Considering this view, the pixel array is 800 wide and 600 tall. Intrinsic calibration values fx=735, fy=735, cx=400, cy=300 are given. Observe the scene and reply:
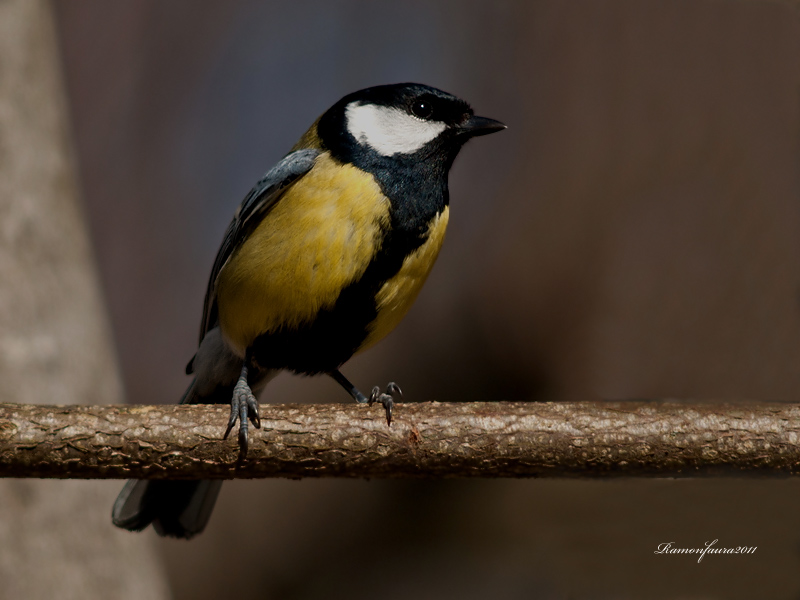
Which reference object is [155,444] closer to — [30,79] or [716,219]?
[30,79]

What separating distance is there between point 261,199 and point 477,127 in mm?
752

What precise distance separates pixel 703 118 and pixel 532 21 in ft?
6.19

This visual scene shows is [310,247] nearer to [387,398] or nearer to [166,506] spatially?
[387,398]

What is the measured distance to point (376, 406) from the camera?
80.7 inches

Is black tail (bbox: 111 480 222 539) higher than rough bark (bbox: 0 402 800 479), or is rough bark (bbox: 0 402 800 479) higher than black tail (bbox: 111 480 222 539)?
rough bark (bbox: 0 402 800 479)

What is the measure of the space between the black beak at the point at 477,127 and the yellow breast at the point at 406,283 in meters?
0.28

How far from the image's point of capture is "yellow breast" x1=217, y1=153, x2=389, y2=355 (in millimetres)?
2117

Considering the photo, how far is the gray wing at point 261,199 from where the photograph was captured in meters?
2.29

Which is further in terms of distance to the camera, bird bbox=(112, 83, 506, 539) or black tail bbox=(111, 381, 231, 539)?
black tail bbox=(111, 381, 231, 539)

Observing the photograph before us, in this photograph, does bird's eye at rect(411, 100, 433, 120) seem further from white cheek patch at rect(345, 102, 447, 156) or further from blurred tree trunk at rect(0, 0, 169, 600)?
blurred tree trunk at rect(0, 0, 169, 600)

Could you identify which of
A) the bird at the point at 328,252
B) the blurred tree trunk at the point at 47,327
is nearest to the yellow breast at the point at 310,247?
the bird at the point at 328,252

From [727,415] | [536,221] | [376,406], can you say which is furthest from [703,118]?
[376,406]

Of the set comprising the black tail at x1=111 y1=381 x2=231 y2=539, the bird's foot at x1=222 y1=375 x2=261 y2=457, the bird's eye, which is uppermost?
the bird's eye
